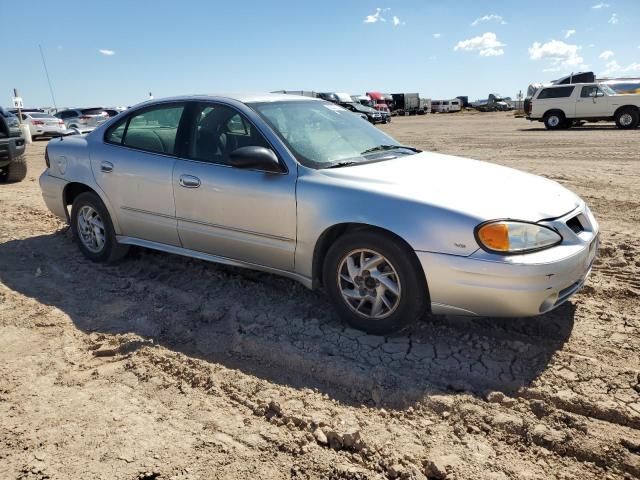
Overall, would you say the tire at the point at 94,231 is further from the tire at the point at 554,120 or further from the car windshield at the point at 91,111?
the car windshield at the point at 91,111

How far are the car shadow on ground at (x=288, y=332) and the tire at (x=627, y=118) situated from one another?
19502 mm

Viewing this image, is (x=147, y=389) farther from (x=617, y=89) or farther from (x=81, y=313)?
(x=617, y=89)

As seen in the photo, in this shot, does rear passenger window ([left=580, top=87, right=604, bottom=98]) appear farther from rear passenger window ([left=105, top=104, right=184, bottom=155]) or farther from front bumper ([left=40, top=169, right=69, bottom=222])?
front bumper ([left=40, top=169, right=69, bottom=222])

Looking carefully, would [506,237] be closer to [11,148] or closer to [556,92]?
[11,148]

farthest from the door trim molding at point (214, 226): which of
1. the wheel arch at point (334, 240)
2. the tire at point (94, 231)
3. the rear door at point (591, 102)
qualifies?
the rear door at point (591, 102)

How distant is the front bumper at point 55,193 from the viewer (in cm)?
523

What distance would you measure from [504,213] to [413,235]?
1.77 ft

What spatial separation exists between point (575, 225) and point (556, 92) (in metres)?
20.6

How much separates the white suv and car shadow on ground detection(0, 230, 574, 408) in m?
19.6

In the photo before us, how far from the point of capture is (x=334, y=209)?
3.43m

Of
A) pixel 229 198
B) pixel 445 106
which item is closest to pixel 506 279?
pixel 229 198

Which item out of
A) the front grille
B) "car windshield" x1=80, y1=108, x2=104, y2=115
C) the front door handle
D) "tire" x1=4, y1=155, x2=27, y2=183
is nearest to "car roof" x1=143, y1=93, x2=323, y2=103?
the front door handle

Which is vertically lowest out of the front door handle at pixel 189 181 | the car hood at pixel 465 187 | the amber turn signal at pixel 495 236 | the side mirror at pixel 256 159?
the amber turn signal at pixel 495 236

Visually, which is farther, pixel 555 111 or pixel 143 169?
pixel 555 111
